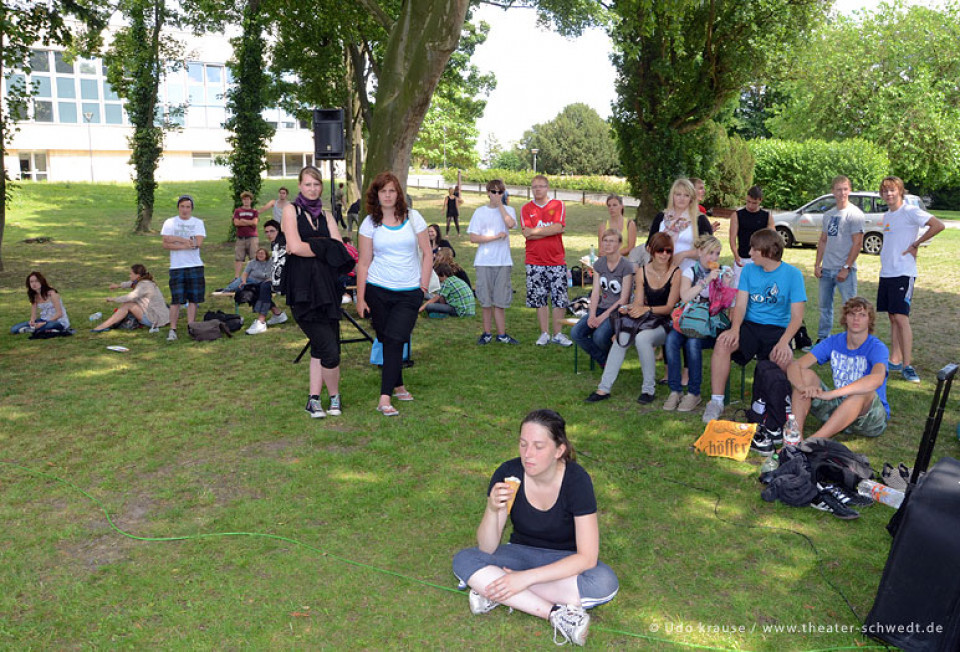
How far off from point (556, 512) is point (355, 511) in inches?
63.1

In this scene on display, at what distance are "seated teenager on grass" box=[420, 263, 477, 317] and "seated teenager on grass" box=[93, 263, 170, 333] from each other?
11.3 feet

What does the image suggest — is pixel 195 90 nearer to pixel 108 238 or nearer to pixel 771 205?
pixel 108 238

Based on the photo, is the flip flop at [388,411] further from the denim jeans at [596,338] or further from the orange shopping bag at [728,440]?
the orange shopping bag at [728,440]

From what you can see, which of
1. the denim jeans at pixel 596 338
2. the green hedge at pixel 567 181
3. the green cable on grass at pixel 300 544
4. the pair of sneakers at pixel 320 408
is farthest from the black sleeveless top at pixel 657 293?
the green hedge at pixel 567 181

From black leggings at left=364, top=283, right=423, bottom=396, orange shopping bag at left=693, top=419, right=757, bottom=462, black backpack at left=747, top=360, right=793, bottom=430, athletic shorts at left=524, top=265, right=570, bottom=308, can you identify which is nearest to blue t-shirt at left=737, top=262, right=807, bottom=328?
black backpack at left=747, top=360, right=793, bottom=430

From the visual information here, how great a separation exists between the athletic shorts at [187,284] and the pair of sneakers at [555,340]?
4.12 m

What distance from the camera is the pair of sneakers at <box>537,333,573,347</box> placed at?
8797mm

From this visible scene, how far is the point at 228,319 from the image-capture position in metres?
9.91

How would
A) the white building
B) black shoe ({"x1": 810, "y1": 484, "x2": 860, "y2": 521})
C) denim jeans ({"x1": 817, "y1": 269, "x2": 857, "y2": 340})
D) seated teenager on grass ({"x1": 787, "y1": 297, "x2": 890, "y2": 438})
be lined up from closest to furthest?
1. black shoe ({"x1": 810, "y1": 484, "x2": 860, "y2": 521})
2. seated teenager on grass ({"x1": 787, "y1": 297, "x2": 890, "y2": 438})
3. denim jeans ({"x1": 817, "y1": 269, "x2": 857, "y2": 340})
4. the white building

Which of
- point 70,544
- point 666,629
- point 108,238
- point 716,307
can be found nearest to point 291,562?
point 70,544

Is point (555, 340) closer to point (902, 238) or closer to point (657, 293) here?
point (657, 293)

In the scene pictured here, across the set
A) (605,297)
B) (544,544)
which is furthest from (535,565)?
(605,297)

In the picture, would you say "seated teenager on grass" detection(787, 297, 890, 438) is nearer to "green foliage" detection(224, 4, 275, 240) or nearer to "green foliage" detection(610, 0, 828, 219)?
"green foliage" detection(610, 0, 828, 219)

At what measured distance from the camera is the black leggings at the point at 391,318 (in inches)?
248
